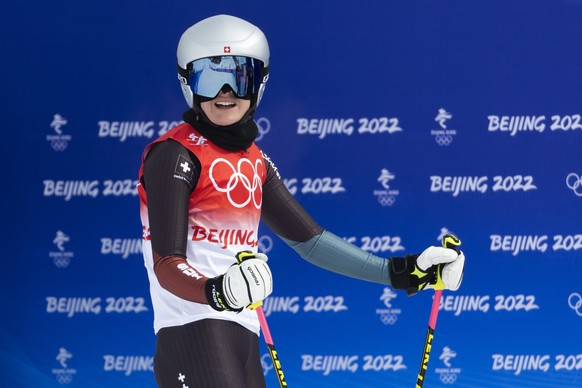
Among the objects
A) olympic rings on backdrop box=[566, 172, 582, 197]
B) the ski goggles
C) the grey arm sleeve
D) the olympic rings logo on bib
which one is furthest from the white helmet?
olympic rings on backdrop box=[566, 172, 582, 197]

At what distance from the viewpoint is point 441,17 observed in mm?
4559

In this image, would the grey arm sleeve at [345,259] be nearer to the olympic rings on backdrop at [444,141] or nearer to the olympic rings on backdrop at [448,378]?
the olympic rings on backdrop at [444,141]

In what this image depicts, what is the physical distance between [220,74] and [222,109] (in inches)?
3.9

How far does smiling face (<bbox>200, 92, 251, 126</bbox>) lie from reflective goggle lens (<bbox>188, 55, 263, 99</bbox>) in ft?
0.07

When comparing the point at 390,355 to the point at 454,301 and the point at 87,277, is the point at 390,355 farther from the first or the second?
the point at 87,277

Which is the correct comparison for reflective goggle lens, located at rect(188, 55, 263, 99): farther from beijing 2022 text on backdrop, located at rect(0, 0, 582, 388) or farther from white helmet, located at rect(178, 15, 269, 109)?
beijing 2022 text on backdrop, located at rect(0, 0, 582, 388)

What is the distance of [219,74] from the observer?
267 centimetres

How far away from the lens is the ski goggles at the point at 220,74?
8.74 feet

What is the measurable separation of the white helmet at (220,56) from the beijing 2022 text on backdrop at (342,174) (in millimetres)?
1822

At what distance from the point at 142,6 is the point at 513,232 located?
209cm

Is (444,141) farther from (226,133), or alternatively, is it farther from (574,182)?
(226,133)

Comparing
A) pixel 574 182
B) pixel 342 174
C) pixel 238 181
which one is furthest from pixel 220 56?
pixel 574 182

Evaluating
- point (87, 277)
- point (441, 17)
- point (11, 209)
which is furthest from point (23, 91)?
point (441, 17)

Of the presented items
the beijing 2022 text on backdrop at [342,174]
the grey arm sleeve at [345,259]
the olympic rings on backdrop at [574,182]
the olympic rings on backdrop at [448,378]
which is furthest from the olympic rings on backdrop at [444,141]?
the grey arm sleeve at [345,259]
